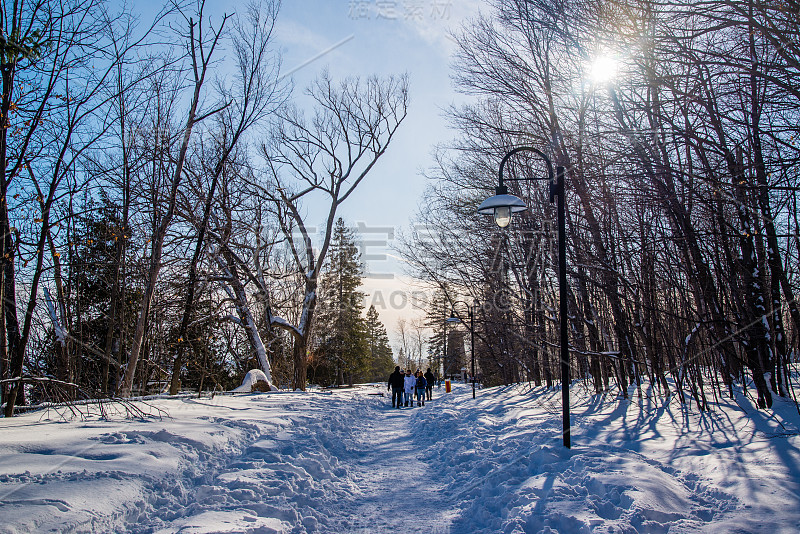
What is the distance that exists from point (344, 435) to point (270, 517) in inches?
248

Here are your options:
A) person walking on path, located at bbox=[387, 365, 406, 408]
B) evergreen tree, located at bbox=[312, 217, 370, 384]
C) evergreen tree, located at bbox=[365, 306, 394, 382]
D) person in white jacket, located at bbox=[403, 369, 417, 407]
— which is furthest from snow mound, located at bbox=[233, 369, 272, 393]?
evergreen tree, located at bbox=[365, 306, 394, 382]

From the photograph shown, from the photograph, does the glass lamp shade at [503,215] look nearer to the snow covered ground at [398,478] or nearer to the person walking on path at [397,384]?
the snow covered ground at [398,478]

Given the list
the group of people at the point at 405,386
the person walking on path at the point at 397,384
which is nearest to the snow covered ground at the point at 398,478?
the person walking on path at the point at 397,384

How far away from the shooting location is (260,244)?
21469 millimetres

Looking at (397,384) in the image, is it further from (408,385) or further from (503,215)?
(503,215)

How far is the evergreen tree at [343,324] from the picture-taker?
48625mm

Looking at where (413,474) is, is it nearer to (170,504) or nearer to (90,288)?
(170,504)

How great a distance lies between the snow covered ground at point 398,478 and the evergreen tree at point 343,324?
128 feet

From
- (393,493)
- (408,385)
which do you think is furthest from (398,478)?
(408,385)

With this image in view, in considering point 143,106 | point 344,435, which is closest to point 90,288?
point 143,106

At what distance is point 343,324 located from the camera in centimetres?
4841

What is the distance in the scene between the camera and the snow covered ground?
4000mm

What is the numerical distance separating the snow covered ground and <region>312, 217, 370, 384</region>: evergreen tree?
39.0 metres

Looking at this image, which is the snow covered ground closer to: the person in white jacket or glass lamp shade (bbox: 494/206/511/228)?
glass lamp shade (bbox: 494/206/511/228)
